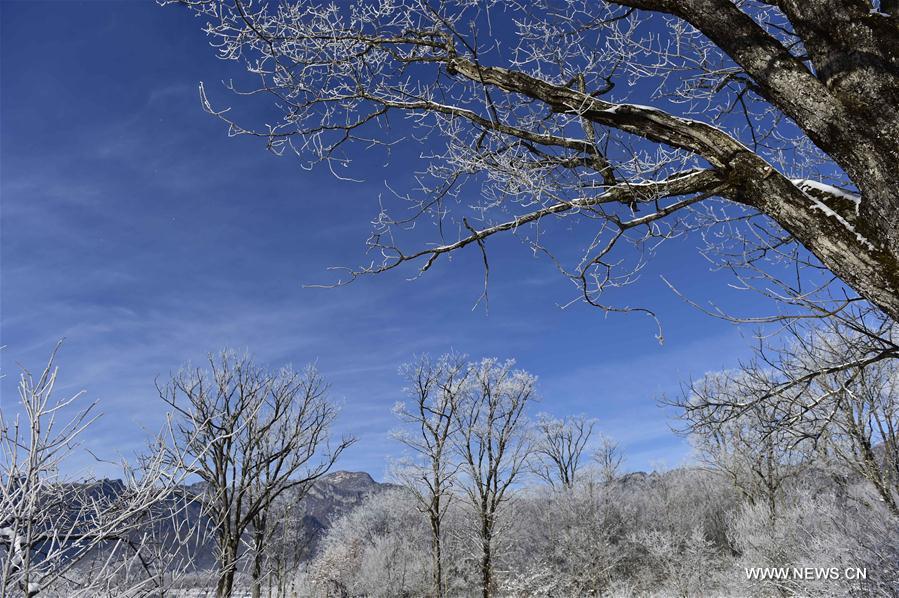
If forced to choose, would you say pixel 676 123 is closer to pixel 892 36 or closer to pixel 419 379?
pixel 892 36

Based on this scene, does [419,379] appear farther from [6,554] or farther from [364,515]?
[364,515]

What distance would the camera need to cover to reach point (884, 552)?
784 cm

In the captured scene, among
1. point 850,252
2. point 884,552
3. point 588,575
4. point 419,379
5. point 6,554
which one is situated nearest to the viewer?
point 850,252

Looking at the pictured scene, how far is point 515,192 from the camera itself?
2.92 metres

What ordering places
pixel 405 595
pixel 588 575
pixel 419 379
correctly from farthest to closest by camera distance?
pixel 405 595 → pixel 588 575 → pixel 419 379

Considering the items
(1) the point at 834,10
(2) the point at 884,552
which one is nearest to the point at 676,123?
(1) the point at 834,10

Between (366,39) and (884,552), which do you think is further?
(884,552)

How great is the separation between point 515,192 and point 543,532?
40.4m

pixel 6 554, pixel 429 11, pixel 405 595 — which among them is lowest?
pixel 405 595

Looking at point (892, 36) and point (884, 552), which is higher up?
point (892, 36)

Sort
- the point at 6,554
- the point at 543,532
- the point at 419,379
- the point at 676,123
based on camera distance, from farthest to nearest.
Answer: the point at 543,532
the point at 419,379
the point at 6,554
the point at 676,123

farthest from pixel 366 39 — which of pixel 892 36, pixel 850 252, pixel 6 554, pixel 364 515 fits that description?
pixel 364 515

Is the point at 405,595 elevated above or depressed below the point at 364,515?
below

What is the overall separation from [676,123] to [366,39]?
212 centimetres
